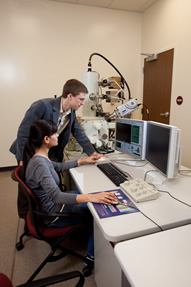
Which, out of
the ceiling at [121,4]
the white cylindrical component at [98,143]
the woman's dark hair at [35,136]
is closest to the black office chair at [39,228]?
the woman's dark hair at [35,136]

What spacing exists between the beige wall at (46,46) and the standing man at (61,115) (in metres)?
1.86

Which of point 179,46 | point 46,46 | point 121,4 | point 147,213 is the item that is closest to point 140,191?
point 147,213

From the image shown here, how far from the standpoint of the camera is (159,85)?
11.0 ft

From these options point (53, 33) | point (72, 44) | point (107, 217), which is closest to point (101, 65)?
point (72, 44)

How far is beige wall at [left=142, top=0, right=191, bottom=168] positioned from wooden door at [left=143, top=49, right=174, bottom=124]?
11 centimetres

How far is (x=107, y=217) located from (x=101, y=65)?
3325mm

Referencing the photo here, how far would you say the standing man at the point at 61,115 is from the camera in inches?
63.3

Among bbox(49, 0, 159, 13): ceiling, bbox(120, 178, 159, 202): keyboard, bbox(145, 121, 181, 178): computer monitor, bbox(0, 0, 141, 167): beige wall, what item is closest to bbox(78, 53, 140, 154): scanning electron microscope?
bbox(145, 121, 181, 178): computer monitor

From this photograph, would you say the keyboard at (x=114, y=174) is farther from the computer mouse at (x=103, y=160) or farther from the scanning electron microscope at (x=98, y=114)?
the scanning electron microscope at (x=98, y=114)

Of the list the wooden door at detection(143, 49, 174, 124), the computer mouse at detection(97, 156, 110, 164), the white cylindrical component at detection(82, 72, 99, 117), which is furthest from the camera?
the wooden door at detection(143, 49, 174, 124)

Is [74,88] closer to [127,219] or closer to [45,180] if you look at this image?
[45,180]

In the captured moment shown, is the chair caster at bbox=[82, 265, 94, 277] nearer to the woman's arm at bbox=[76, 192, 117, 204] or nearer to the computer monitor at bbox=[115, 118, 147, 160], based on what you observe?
the woman's arm at bbox=[76, 192, 117, 204]

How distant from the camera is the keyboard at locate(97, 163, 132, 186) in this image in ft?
4.14

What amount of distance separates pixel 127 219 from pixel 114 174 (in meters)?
0.51
